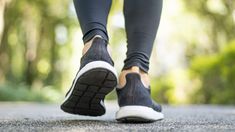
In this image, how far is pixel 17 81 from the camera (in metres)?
18.9

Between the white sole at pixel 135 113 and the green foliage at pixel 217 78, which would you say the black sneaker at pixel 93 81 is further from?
the green foliage at pixel 217 78

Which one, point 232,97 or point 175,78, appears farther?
point 175,78

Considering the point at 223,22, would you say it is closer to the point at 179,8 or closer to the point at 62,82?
the point at 179,8

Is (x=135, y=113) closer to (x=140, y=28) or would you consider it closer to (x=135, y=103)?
(x=135, y=103)

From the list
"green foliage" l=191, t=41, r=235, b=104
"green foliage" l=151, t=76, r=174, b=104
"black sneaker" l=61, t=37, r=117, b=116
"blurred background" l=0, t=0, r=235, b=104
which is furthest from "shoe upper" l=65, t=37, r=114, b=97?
"blurred background" l=0, t=0, r=235, b=104

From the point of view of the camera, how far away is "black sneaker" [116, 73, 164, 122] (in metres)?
1.97

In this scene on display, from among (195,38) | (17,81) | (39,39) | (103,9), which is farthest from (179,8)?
(103,9)

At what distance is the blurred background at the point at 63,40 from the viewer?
601 inches

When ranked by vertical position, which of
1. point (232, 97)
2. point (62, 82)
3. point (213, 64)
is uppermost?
point (62, 82)

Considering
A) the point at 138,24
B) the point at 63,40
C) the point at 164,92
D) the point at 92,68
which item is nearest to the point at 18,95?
the point at 164,92

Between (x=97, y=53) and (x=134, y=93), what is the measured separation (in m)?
0.24

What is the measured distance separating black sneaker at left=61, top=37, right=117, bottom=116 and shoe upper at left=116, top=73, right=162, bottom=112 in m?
0.09

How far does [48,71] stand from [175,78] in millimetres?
9349

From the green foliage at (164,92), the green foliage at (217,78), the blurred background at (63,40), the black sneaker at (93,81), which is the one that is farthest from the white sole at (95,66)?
the blurred background at (63,40)
